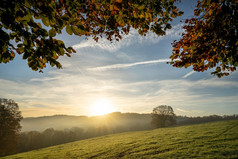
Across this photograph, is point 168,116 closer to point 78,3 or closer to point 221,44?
point 221,44

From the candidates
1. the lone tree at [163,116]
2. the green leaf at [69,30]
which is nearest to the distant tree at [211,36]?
the green leaf at [69,30]

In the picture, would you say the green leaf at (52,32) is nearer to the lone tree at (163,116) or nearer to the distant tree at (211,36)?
the distant tree at (211,36)

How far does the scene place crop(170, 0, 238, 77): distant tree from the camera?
202 inches

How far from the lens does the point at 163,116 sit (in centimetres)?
5750

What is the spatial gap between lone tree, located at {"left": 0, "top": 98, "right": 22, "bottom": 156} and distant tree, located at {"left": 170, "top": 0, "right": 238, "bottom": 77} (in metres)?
39.5

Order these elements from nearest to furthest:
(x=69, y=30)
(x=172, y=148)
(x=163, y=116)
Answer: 1. (x=69, y=30)
2. (x=172, y=148)
3. (x=163, y=116)

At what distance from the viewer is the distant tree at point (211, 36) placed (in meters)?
5.12

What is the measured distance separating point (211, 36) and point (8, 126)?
137 feet

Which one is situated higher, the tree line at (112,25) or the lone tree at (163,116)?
the tree line at (112,25)

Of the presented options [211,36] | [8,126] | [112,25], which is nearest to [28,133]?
[8,126]

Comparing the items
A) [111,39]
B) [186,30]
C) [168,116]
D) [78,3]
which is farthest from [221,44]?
[168,116]

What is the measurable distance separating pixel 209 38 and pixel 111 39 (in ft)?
16.8

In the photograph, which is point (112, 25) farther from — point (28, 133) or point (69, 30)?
point (28, 133)

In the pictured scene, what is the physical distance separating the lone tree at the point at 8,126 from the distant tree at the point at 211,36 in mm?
39469
